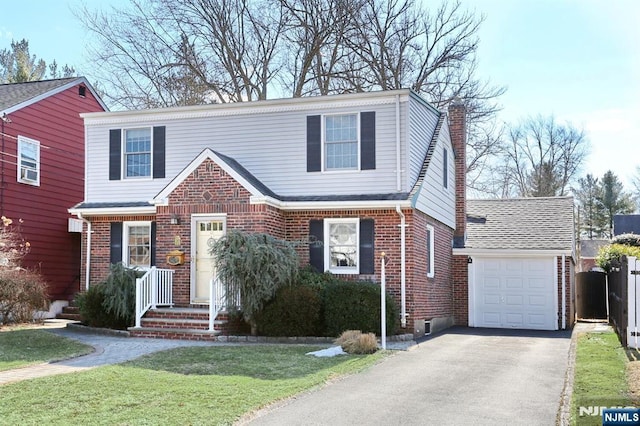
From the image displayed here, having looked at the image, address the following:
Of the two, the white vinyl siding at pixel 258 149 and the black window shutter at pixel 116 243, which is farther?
the black window shutter at pixel 116 243

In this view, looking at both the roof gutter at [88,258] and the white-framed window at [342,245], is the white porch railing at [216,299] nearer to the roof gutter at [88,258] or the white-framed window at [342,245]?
the white-framed window at [342,245]

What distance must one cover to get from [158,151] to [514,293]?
11124 millimetres

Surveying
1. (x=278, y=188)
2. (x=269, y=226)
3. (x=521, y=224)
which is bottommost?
(x=269, y=226)

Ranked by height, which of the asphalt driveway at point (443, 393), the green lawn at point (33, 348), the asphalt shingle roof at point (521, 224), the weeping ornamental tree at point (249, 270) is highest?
the asphalt shingle roof at point (521, 224)

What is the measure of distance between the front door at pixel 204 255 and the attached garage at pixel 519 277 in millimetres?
7859

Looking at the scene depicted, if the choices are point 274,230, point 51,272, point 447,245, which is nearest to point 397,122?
point 274,230

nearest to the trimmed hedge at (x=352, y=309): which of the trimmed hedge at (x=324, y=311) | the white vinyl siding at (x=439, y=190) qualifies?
the trimmed hedge at (x=324, y=311)

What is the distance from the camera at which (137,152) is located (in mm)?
18969

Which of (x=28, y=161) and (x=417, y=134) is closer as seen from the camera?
(x=417, y=134)

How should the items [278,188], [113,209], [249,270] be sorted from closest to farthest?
1. [249,270]
2. [278,188]
3. [113,209]

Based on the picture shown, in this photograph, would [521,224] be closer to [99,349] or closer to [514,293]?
[514,293]

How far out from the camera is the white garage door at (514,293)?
19.9m

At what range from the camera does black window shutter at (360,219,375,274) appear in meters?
16.4

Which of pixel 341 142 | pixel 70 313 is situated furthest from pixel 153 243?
pixel 341 142
